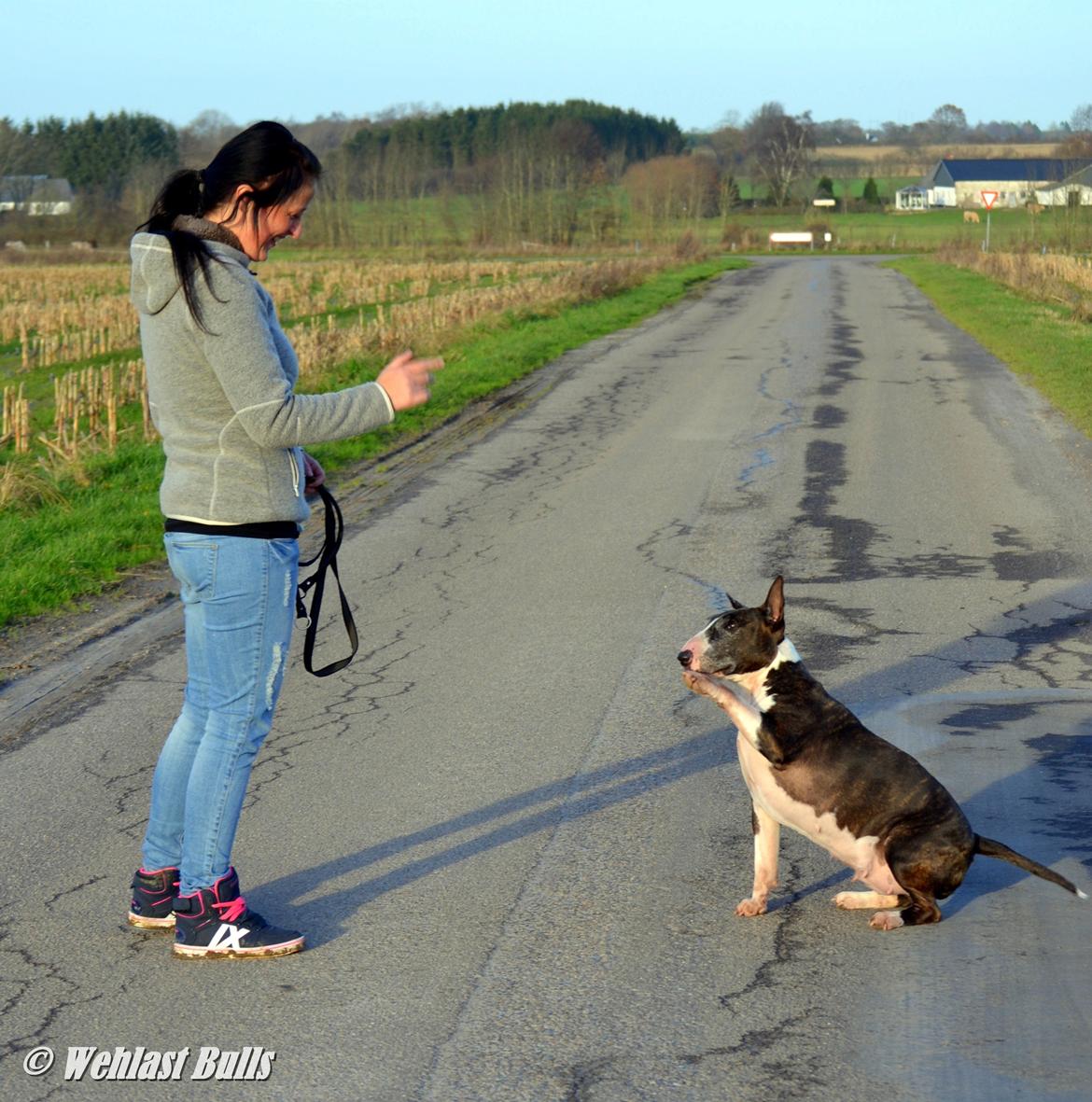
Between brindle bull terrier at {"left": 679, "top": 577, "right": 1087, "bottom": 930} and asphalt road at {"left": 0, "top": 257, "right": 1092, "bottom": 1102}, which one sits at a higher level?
brindle bull terrier at {"left": 679, "top": 577, "right": 1087, "bottom": 930}

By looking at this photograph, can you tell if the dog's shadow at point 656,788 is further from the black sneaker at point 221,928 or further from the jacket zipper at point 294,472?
the jacket zipper at point 294,472

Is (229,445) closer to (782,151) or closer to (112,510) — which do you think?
(112,510)

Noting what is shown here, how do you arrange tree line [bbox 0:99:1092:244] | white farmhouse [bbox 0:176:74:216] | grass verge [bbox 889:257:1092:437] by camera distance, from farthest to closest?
white farmhouse [bbox 0:176:74:216] < tree line [bbox 0:99:1092:244] < grass verge [bbox 889:257:1092:437]

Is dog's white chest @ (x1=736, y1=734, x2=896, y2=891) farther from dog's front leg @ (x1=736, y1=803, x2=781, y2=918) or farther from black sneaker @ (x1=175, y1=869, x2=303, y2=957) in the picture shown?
black sneaker @ (x1=175, y1=869, x2=303, y2=957)

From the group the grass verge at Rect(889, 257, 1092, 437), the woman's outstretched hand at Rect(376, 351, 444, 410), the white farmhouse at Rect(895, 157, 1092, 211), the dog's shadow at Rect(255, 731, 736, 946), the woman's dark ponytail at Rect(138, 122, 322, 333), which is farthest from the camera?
the white farmhouse at Rect(895, 157, 1092, 211)

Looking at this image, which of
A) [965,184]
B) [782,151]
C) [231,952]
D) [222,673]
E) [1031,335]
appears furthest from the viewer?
[965,184]

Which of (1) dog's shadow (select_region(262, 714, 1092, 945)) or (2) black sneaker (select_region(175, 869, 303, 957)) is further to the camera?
(1) dog's shadow (select_region(262, 714, 1092, 945))

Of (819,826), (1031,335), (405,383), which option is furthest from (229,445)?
(1031,335)

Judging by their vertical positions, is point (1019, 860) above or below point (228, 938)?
above

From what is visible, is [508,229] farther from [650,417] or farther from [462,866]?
[462,866]

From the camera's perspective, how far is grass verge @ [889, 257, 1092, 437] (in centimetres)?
1794

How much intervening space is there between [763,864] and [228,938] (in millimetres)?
1644

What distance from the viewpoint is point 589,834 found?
5.30 metres

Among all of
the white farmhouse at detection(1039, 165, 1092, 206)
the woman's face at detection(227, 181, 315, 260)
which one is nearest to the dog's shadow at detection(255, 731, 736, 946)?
the woman's face at detection(227, 181, 315, 260)
